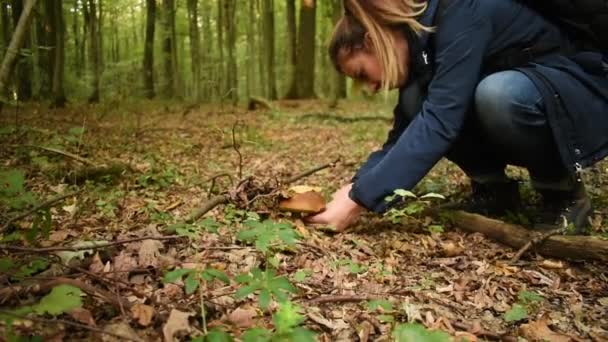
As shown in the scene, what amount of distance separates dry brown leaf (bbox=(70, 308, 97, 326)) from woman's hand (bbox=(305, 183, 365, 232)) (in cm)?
129

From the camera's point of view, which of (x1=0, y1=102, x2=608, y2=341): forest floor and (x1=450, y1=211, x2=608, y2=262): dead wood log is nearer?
(x1=0, y1=102, x2=608, y2=341): forest floor

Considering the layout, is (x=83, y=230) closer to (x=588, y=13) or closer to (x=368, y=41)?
(x=368, y=41)

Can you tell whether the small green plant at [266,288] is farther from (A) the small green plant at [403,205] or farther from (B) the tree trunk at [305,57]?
(B) the tree trunk at [305,57]

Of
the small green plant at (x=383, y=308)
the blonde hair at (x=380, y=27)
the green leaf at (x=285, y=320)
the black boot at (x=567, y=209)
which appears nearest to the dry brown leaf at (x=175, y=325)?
the green leaf at (x=285, y=320)

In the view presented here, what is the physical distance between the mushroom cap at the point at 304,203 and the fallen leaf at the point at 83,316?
4.12ft

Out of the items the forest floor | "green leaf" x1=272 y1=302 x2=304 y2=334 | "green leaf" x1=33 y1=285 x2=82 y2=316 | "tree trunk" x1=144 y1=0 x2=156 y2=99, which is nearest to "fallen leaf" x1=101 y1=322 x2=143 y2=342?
the forest floor

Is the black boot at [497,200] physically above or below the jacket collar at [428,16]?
below

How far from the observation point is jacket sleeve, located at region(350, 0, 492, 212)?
220 centimetres

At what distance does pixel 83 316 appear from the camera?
1.33m

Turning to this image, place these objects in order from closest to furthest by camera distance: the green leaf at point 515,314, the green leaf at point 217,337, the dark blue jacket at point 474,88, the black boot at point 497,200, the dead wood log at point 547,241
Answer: the green leaf at point 217,337, the green leaf at point 515,314, the dead wood log at point 547,241, the dark blue jacket at point 474,88, the black boot at point 497,200

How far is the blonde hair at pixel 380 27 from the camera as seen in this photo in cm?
226

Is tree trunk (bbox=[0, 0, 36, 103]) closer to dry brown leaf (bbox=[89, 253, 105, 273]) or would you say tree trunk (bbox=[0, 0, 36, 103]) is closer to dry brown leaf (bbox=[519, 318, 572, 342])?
dry brown leaf (bbox=[89, 253, 105, 273])

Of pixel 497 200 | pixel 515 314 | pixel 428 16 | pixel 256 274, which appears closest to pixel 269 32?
pixel 497 200

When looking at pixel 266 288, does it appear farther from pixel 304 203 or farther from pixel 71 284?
pixel 304 203
